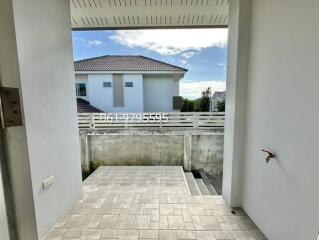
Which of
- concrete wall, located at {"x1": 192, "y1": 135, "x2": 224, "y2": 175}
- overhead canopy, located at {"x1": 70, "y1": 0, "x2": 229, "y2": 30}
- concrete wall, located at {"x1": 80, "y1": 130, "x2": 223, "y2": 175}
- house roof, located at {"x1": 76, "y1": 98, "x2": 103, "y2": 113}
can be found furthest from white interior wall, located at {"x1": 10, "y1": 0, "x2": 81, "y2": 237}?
house roof, located at {"x1": 76, "y1": 98, "x2": 103, "y2": 113}

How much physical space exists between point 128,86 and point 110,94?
95 centimetres

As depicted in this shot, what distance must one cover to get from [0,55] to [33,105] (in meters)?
1.32

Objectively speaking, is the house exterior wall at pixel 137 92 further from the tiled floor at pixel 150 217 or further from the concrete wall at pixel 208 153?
→ the tiled floor at pixel 150 217

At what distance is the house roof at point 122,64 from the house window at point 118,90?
416 millimetres

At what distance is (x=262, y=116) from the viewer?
1825mm

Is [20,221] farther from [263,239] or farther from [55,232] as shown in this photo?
[263,239]

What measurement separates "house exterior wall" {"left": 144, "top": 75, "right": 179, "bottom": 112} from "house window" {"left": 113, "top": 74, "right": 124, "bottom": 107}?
1.15 meters

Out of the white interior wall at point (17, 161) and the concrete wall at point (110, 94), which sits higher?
the concrete wall at point (110, 94)

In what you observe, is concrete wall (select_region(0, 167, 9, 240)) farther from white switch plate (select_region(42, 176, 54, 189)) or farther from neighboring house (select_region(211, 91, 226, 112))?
neighboring house (select_region(211, 91, 226, 112))

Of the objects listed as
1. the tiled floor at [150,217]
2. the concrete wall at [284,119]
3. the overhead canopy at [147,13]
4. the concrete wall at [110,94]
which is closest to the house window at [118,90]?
the concrete wall at [110,94]

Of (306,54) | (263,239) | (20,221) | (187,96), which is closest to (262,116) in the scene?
(306,54)

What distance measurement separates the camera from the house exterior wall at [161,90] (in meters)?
8.67

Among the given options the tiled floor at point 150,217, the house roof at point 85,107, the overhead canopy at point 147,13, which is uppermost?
the overhead canopy at point 147,13

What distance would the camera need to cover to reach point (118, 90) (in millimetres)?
8633
